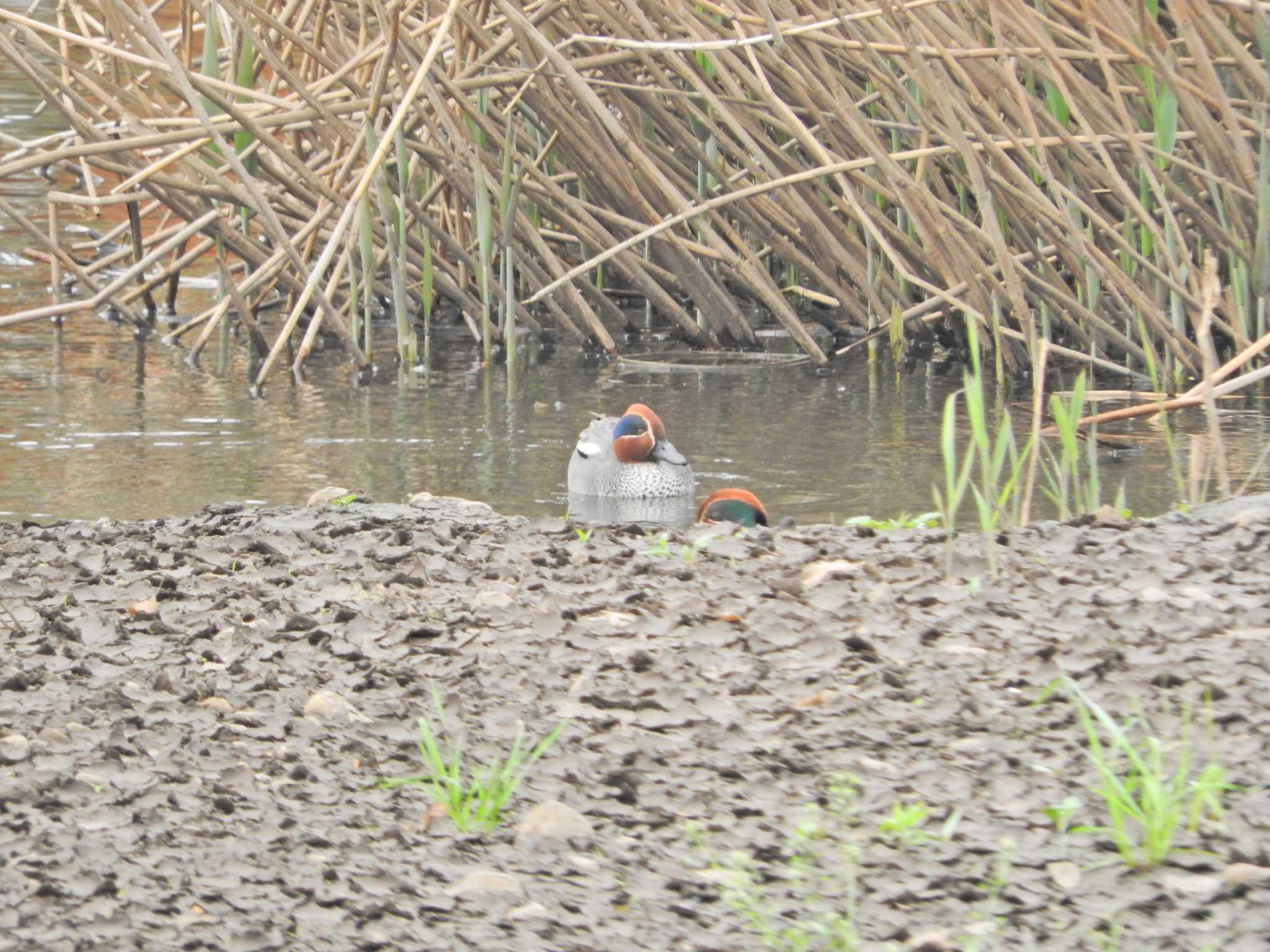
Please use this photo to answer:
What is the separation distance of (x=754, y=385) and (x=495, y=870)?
618 cm

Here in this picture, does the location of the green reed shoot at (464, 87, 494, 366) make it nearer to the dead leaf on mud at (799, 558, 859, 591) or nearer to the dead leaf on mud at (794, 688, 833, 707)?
the dead leaf on mud at (799, 558, 859, 591)

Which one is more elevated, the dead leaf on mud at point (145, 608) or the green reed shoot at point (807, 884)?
the dead leaf on mud at point (145, 608)

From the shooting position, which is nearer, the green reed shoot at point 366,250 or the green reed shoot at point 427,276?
the green reed shoot at point 366,250

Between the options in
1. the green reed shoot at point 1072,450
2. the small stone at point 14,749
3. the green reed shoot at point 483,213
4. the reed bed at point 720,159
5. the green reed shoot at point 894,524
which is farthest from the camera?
the green reed shoot at point 483,213

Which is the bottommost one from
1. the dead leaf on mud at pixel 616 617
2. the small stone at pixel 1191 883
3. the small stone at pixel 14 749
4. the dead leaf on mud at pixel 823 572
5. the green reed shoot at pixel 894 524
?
the small stone at pixel 1191 883

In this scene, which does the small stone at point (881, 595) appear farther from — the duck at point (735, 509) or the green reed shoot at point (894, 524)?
the duck at point (735, 509)

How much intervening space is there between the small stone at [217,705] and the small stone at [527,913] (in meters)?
0.90

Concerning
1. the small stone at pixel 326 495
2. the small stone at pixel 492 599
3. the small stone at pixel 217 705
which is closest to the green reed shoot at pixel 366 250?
the small stone at pixel 326 495

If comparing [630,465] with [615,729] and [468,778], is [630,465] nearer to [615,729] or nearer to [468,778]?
[615,729]

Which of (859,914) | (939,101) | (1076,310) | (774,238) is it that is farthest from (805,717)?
(774,238)

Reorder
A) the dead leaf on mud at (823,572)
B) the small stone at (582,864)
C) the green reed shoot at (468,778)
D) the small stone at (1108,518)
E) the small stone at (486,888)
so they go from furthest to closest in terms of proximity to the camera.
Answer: the small stone at (1108,518) → the dead leaf on mud at (823,572) → the green reed shoot at (468,778) → the small stone at (582,864) → the small stone at (486,888)

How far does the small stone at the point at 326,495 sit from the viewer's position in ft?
19.4

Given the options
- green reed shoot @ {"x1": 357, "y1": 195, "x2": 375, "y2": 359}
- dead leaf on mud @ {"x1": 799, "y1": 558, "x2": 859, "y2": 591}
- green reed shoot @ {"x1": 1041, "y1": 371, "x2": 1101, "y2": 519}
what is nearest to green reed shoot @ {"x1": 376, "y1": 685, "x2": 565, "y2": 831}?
dead leaf on mud @ {"x1": 799, "y1": 558, "x2": 859, "y2": 591}

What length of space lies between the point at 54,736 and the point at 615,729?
0.97 m
